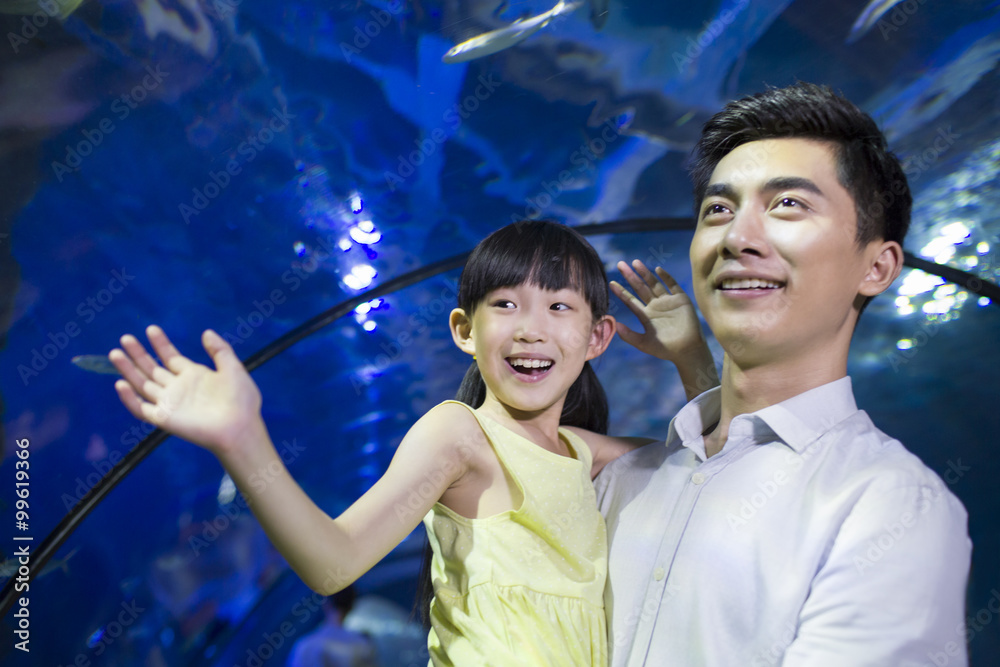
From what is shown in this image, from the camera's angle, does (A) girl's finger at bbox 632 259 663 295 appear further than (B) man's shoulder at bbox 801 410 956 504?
Yes

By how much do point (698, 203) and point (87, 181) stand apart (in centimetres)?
284

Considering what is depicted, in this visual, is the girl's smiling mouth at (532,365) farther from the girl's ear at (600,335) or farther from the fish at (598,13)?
the fish at (598,13)

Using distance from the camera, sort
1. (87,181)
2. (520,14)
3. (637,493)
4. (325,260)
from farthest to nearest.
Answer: (325,260) < (520,14) < (87,181) < (637,493)

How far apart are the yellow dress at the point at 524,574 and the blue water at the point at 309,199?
8.19ft

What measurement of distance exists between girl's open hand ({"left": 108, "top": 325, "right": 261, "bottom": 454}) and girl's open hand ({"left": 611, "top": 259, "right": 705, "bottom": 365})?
132 cm

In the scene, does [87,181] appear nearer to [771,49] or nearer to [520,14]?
[520,14]

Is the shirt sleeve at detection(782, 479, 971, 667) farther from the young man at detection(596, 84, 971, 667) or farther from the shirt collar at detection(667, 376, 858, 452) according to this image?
the shirt collar at detection(667, 376, 858, 452)

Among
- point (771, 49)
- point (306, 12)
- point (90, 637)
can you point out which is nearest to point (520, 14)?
point (306, 12)

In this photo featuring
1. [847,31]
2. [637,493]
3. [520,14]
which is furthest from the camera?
[847,31]

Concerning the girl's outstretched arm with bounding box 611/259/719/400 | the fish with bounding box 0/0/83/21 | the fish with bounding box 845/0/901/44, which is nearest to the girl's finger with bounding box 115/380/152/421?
the girl's outstretched arm with bounding box 611/259/719/400

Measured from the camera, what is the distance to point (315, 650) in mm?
4082

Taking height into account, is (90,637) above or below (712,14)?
below

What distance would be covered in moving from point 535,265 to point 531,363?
0.84 ft

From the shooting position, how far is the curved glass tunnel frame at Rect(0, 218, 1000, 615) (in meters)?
3.07
